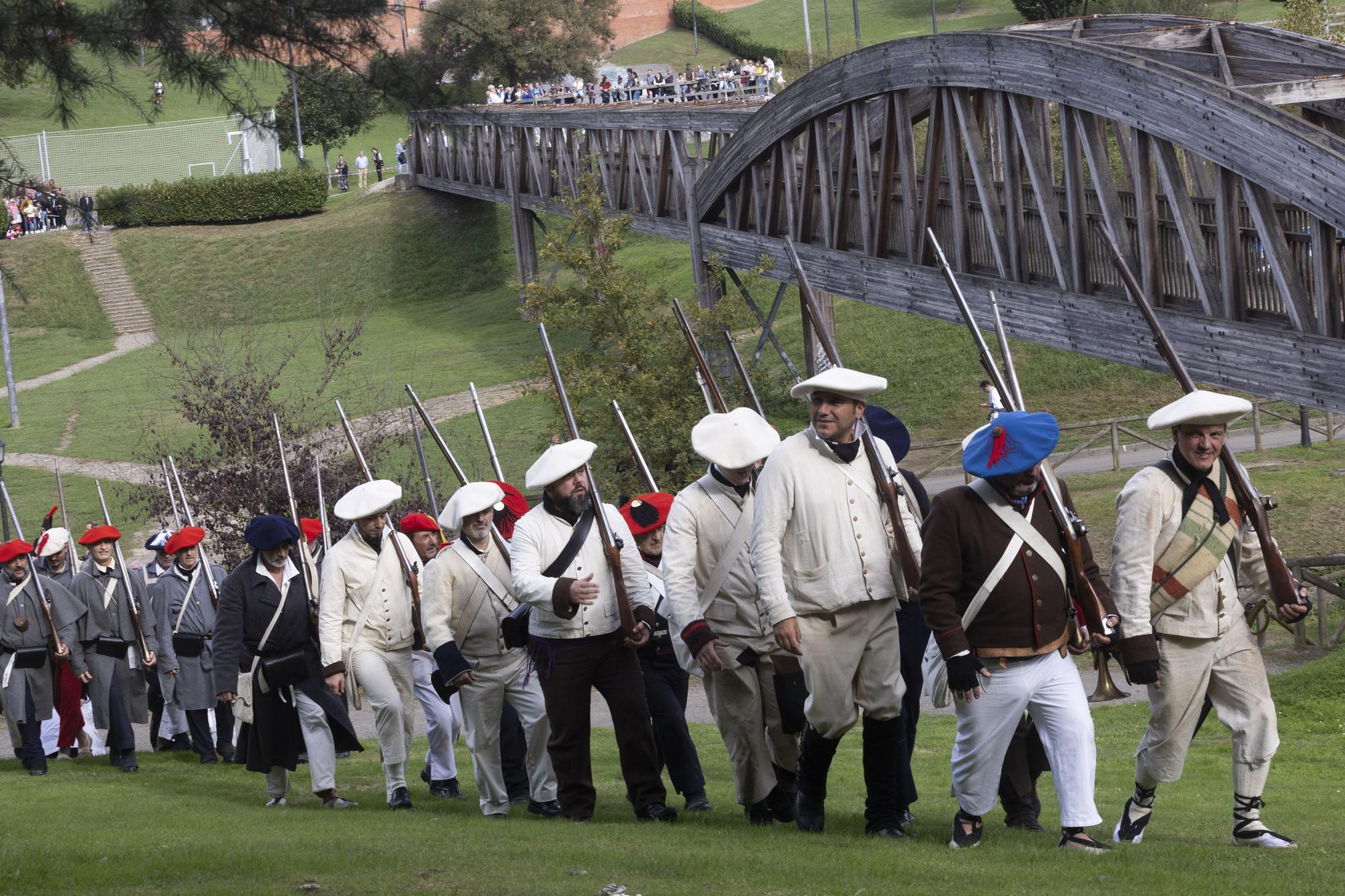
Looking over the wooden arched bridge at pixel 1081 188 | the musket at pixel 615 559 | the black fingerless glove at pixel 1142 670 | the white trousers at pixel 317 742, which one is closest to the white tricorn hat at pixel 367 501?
the white trousers at pixel 317 742

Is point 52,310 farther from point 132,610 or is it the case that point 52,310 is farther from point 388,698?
point 388,698

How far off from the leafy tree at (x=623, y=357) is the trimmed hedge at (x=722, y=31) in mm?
60856

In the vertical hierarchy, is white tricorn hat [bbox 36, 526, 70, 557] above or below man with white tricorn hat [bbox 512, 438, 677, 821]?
below

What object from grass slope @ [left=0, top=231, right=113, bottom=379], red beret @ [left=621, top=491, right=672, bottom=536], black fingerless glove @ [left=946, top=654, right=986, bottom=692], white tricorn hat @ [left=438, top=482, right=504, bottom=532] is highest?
white tricorn hat @ [left=438, top=482, right=504, bottom=532]

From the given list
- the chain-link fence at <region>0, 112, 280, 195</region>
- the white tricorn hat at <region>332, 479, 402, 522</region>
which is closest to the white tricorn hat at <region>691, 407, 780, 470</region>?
the white tricorn hat at <region>332, 479, 402, 522</region>

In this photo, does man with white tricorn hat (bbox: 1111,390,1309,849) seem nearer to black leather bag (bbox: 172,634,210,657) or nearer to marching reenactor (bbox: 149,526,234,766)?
marching reenactor (bbox: 149,526,234,766)

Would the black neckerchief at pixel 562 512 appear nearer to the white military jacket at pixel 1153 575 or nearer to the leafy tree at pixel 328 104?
the leafy tree at pixel 328 104

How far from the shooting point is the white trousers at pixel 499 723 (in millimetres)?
9523

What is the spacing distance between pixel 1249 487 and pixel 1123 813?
1.59 metres

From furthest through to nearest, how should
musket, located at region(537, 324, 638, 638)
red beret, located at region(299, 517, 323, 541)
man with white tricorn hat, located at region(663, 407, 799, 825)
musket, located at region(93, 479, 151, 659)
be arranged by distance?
red beret, located at region(299, 517, 323, 541) < musket, located at region(93, 479, 151, 659) < musket, located at region(537, 324, 638, 638) < man with white tricorn hat, located at region(663, 407, 799, 825)

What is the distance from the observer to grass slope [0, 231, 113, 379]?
49.8 meters

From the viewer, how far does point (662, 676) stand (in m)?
9.68

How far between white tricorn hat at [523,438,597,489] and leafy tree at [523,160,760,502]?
1218 cm

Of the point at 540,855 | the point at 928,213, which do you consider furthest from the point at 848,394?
the point at 928,213
